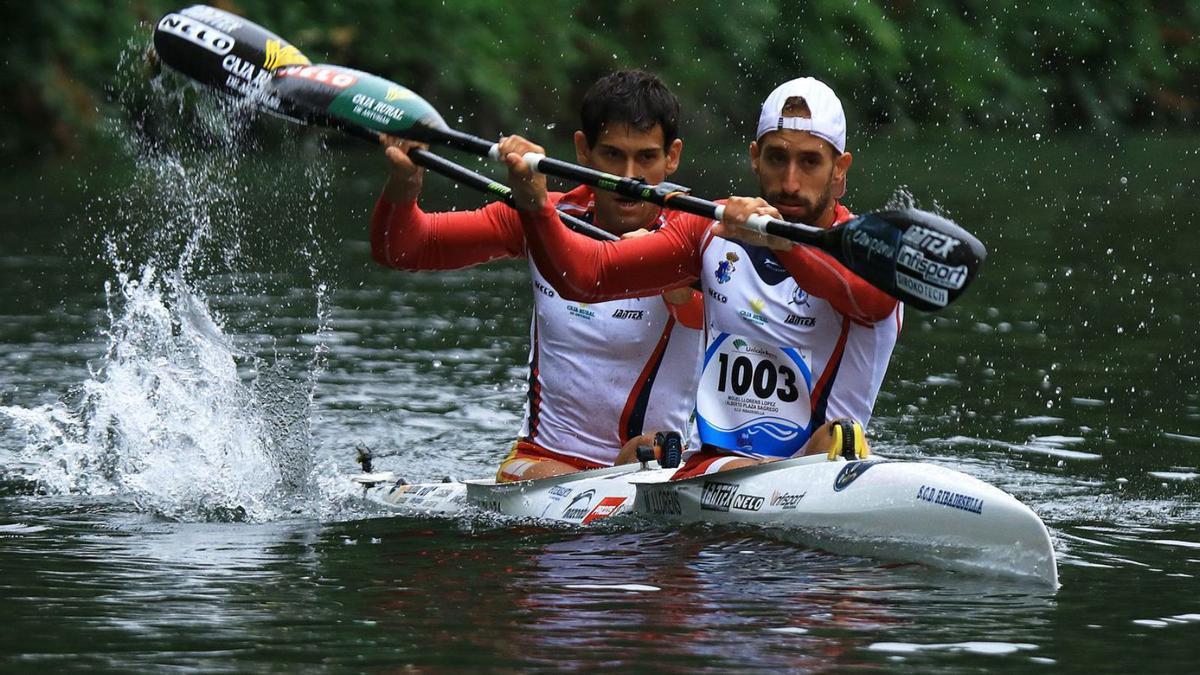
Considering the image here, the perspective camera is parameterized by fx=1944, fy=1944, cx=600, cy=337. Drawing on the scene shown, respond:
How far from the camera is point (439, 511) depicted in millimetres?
7523

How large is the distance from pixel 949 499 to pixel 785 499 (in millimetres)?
566

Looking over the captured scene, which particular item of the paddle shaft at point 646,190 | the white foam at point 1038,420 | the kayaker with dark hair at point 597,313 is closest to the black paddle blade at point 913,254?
the paddle shaft at point 646,190

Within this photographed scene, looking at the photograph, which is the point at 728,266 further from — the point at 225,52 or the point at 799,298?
the point at 225,52

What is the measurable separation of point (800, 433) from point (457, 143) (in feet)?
5.20

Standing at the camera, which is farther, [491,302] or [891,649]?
[491,302]

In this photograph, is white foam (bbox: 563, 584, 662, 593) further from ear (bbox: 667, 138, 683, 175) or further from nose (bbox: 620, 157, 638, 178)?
ear (bbox: 667, 138, 683, 175)

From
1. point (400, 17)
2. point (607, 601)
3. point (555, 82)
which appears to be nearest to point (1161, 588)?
point (607, 601)

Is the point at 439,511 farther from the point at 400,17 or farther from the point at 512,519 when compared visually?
the point at 400,17

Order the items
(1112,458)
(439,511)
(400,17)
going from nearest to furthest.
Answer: (439,511)
(1112,458)
(400,17)

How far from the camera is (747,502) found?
648cm

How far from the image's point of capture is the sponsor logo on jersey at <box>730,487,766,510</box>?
6441 mm

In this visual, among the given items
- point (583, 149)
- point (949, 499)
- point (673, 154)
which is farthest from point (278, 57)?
point (949, 499)

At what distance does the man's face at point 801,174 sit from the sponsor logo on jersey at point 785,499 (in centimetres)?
89

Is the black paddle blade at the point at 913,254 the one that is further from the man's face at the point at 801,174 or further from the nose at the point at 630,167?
the nose at the point at 630,167
